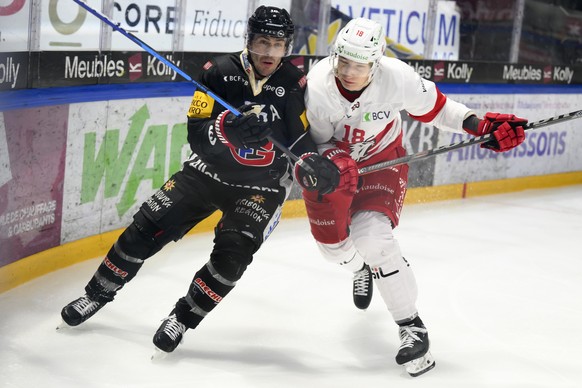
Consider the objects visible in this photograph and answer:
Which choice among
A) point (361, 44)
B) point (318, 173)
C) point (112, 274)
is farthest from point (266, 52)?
point (112, 274)

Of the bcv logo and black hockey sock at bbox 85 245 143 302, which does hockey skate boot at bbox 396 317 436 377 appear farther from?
black hockey sock at bbox 85 245 143 302

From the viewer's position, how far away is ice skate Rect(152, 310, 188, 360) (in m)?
3.13

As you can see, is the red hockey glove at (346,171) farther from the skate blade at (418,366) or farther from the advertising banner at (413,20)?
the advertising banner at (413,20)

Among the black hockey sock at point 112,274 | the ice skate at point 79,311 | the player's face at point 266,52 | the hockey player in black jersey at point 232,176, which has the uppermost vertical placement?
the player's face at point 266,52

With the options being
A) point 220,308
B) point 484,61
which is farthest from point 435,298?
point 484,61

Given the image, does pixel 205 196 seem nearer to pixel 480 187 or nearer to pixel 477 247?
pixel 477 247

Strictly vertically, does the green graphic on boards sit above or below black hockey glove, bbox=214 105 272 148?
below

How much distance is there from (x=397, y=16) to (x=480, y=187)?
1237 millimetres

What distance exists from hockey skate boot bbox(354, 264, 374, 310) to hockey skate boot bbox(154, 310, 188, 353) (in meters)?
0.87

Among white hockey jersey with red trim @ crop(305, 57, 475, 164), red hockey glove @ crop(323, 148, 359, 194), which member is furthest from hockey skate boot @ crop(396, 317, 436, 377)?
white hockey jersey with red trim @ crop(305, 57, 475, 164)

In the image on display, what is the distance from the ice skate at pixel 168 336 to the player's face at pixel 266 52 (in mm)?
839

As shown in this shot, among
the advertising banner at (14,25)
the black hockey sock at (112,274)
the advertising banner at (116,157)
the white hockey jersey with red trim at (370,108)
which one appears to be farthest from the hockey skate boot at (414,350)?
the advertising banner at (14,25)

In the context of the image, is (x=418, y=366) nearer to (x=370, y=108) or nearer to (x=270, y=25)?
(x=370, y=108)

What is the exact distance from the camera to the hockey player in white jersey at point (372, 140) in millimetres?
3100
